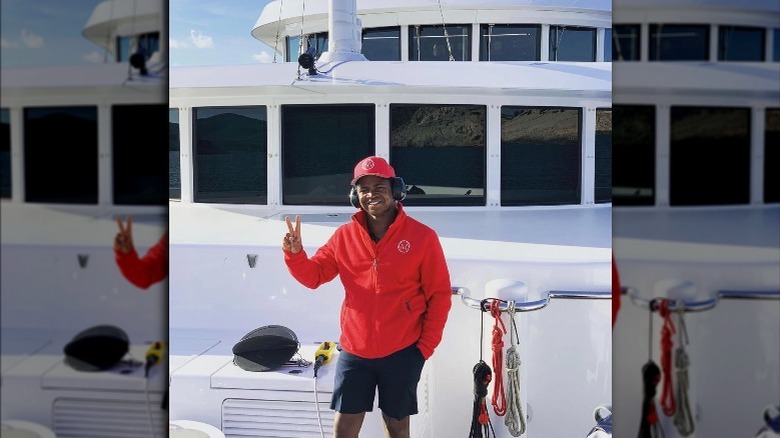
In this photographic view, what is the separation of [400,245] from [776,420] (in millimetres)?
1532

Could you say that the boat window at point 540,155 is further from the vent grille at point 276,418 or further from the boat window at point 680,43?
the boat window at point 680,43

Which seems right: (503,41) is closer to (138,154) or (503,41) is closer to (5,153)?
(138,154)

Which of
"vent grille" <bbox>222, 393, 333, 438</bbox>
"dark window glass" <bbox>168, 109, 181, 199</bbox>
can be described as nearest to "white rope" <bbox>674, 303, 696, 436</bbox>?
"vent grille" <bbox>222, 393, 333, 438</bbox>

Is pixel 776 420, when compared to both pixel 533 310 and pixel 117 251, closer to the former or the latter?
pixel 117 251

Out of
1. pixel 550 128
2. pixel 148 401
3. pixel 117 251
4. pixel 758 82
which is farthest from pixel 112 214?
A: pixel 550 128

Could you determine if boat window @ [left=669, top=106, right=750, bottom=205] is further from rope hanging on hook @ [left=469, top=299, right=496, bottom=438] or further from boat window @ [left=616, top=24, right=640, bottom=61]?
rope hanging on hook @ [left=469, top=299, right=496, bottom=438]

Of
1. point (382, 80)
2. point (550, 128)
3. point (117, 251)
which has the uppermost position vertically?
point (382, 80)

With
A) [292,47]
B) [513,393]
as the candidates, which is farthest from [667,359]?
[292,47]

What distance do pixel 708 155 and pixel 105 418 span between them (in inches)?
37.0

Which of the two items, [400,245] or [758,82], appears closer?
[758,82]

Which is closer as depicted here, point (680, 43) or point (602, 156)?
point (680, 43)

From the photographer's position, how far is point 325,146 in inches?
157

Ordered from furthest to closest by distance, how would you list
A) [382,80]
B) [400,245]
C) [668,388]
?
[382,80] → [400,245] → [668,388]

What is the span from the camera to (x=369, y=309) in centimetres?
239
